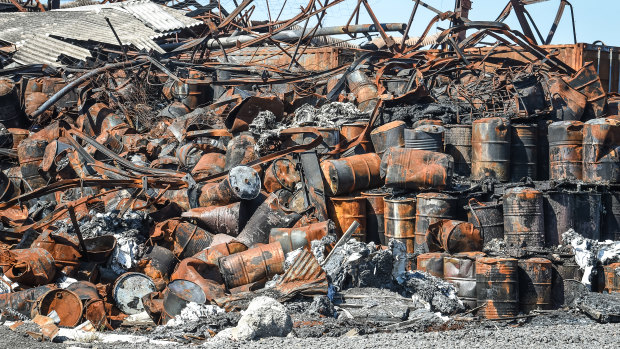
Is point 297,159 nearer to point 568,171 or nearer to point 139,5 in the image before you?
point 568,171

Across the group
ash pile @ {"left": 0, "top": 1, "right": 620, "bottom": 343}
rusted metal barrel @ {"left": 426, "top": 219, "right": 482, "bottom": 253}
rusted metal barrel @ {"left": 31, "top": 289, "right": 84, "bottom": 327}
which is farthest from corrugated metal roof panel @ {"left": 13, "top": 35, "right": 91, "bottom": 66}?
rusted metal barrel @ {"left": 426, "top": 219, "right": 482, "bottom": 253}

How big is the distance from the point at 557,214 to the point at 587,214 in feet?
1.20

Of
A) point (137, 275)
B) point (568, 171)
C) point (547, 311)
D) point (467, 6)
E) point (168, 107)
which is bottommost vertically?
point (547, 311)

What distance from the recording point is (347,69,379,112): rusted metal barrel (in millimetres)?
10633

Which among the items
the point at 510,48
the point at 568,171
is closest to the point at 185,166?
the point at 568,171

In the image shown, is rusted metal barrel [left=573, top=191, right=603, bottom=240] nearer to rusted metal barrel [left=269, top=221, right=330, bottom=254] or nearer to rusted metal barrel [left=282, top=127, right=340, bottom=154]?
rusted metal barrel [left=269, top=221, right=330, bottom=254]

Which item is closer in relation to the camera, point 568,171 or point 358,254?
point 358,254

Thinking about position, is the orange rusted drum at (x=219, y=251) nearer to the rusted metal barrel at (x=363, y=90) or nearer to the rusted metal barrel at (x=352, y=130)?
the rusted metal barrel at (x=352, y=130)

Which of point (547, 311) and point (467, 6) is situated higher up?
point (467, 6)

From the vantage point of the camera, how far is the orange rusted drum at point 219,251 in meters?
7.56

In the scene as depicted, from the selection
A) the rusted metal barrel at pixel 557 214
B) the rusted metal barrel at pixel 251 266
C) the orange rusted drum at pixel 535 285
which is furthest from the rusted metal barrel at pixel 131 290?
the rusted metal barrel at pixel 557 214

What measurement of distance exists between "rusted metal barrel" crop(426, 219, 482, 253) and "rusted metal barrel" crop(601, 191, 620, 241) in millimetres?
1537

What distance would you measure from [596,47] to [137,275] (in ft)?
28.6

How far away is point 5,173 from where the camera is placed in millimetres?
10492
